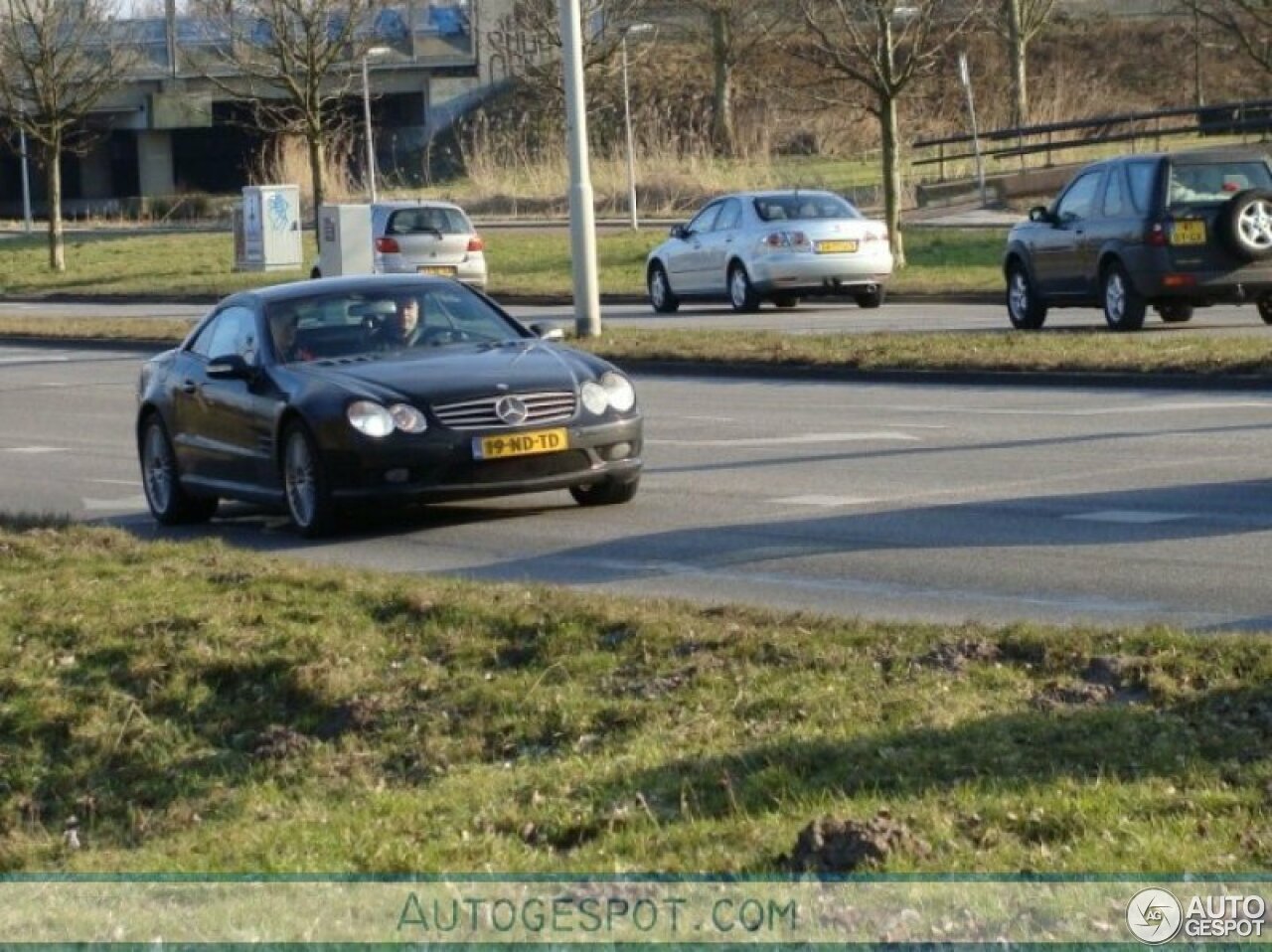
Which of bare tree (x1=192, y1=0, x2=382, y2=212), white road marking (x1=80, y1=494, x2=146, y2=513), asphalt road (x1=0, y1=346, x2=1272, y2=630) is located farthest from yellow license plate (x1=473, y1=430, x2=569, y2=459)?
bare tree (x1=192, y1=0, x2=382, y2=212)

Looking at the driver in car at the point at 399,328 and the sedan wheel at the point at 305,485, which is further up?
the driver in car at the point at 399,328

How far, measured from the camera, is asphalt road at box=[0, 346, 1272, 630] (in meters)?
10.8

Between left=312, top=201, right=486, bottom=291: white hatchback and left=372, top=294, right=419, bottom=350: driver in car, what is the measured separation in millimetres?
23358

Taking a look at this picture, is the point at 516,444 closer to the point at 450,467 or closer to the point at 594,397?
the point at 450,467

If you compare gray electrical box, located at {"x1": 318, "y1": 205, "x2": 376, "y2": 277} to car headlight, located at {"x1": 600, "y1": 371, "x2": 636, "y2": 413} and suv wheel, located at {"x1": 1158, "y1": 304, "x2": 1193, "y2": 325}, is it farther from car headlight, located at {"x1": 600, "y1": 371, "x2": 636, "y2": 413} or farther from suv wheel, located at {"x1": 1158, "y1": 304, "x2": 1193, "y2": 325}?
car headlight, located at {"x1": 600, "y1": 371, "x2": 636, "y2": 413}

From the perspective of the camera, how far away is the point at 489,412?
45.6 feet

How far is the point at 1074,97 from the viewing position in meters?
71.6

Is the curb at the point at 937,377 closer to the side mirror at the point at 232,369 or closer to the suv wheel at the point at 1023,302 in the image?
the suv wheel at the point at 1023,302

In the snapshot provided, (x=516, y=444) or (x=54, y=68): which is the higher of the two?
(x=54, y=68)

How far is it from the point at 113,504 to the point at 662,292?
697 inches

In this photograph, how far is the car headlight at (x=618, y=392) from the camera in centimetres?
1430

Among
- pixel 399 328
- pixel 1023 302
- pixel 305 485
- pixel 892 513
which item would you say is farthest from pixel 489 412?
pixel 1023 302

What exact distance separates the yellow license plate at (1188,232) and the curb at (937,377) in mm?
3753

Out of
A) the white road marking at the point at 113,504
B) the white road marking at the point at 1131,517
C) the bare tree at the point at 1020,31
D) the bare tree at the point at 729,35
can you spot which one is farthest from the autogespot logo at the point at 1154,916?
the bare tree at the point at 729,35
